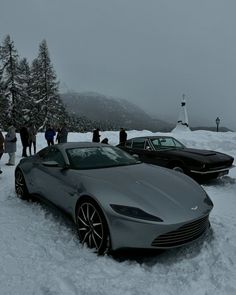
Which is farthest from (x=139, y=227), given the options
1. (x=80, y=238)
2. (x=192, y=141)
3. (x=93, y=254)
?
(x=192, y=141)

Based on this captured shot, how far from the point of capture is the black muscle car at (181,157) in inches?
324

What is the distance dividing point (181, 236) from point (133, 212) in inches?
26.3

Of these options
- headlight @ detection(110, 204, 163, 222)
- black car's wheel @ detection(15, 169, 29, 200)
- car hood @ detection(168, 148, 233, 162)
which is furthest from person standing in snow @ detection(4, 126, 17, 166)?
headlight @ detection(110, 204, 163, 222)

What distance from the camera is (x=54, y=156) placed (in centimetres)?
582

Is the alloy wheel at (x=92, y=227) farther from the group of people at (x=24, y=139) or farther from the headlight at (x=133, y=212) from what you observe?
the group of people at (x=24, y=139)

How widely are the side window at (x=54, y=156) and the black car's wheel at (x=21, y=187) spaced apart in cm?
84

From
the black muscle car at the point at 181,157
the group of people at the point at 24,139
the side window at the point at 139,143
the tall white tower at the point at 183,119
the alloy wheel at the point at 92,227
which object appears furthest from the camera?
the tall white tower at the point at 183,119

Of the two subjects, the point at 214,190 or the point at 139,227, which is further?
the point at 214,190

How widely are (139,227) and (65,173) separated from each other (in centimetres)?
183

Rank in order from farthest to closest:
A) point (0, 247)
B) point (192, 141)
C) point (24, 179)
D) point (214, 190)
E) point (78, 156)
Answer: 1. point (192, 141)
2. point (214, 190)
3. point (24, 179)
4. point (78, 156)
5. point (0, 247)

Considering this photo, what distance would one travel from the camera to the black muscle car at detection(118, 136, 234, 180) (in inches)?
324

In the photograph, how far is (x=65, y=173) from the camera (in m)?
5.05

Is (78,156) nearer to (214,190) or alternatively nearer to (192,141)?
(214,190)

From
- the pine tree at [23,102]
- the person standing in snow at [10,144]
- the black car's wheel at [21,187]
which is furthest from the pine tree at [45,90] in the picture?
the black car's wheel at [21,187]
